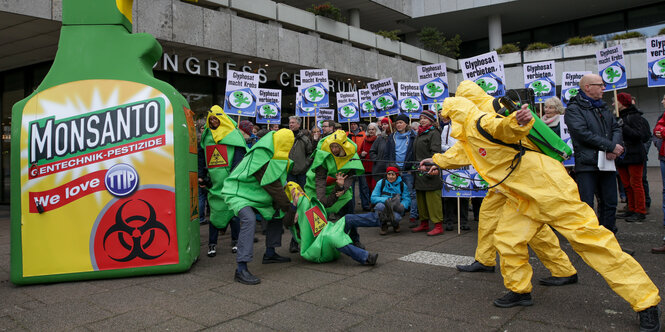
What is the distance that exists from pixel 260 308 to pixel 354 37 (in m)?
15.1

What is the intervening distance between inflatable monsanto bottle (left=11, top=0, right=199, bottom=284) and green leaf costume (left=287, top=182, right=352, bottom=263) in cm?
129

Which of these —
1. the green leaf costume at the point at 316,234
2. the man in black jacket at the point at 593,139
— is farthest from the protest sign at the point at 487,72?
the green leaf costume at the point at 316,234

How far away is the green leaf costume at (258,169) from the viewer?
4.72 m

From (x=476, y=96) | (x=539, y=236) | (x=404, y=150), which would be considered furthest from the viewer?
(x=404, y=150)

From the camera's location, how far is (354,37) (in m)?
17.4

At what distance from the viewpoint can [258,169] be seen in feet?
15.4

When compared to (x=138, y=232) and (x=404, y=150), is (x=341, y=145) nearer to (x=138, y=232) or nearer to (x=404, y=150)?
(x=138, y=232)

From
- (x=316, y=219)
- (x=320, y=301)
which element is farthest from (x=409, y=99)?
(x=320, y=301)

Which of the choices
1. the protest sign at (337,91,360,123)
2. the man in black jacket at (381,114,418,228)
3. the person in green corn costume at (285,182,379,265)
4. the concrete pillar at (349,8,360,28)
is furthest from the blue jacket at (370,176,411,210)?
the concrete pillar at (349,8,360,28)

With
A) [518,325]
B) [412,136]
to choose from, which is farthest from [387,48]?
[518,325]

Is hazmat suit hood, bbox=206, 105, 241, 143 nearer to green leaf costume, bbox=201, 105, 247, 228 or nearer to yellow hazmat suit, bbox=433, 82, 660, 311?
green leaf costume, bbox=201, 105, 247, 228

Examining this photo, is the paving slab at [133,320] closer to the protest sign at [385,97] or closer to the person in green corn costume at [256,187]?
the person in green corn costume at [256,187]

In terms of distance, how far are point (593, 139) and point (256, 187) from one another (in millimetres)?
3713

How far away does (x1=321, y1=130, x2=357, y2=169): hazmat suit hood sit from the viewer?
5539 mm
